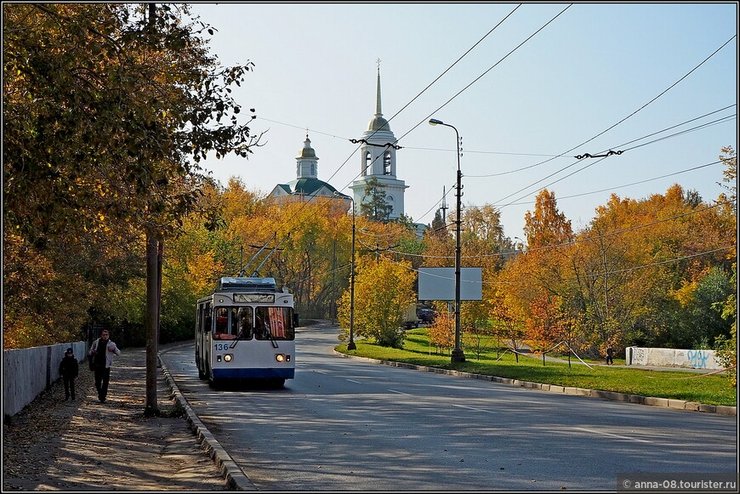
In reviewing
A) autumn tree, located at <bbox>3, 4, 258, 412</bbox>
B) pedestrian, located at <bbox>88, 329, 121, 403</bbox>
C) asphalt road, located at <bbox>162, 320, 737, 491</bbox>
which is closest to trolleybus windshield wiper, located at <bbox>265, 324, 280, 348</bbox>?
asphalt road, located at <bbox>162, 320, 737, 491</bbox>

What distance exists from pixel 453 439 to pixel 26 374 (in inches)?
502

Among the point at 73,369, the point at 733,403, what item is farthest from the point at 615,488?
the point at 73,369

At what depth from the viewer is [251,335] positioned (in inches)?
1133

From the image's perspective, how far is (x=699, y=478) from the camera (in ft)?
34.9

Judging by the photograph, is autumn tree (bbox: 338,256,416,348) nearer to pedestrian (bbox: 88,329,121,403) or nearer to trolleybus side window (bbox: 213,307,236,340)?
trolleybus side window (bbox: 213,307,236,340)

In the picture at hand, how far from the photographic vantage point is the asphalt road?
11.4m

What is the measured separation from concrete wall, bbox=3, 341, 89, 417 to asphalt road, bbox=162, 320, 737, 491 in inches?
153

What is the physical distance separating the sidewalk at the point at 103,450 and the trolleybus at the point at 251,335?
140 inches

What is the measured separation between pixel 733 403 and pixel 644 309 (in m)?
46.6

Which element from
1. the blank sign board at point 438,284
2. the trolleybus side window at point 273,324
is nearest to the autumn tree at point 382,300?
the blank sign board at point 438,284

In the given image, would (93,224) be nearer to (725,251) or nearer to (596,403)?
(596,403)

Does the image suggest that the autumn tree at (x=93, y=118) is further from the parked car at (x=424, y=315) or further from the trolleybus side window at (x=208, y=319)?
the parked car at (x=424, y=315)

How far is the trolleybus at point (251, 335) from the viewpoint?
28438mm

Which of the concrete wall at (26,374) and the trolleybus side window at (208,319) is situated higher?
the trolleybus side window at (208,319)
